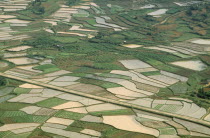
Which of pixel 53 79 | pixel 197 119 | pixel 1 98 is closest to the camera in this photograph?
pixel 197 119

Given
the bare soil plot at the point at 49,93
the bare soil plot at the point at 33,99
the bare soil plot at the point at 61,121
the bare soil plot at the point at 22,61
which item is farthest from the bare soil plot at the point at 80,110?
the bare soil plot at the point at 22,61

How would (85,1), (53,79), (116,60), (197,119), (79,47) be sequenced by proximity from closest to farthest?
1. (197,119)
2. (53,79)
3. (116,60)
4. (79,47)
5. (85,1)

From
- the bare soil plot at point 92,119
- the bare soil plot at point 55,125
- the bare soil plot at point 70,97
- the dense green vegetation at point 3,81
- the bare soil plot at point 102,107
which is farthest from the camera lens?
the dense green vegetation at point 3,81

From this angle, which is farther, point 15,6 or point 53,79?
point 15,6

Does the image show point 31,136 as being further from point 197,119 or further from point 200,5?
point 200,5

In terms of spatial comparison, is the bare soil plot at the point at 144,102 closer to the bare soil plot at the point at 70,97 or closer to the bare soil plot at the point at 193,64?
the bare soil plot at the point at 70,97

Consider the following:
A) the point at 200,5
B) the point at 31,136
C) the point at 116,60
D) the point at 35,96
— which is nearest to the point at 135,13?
the point at 200,5
